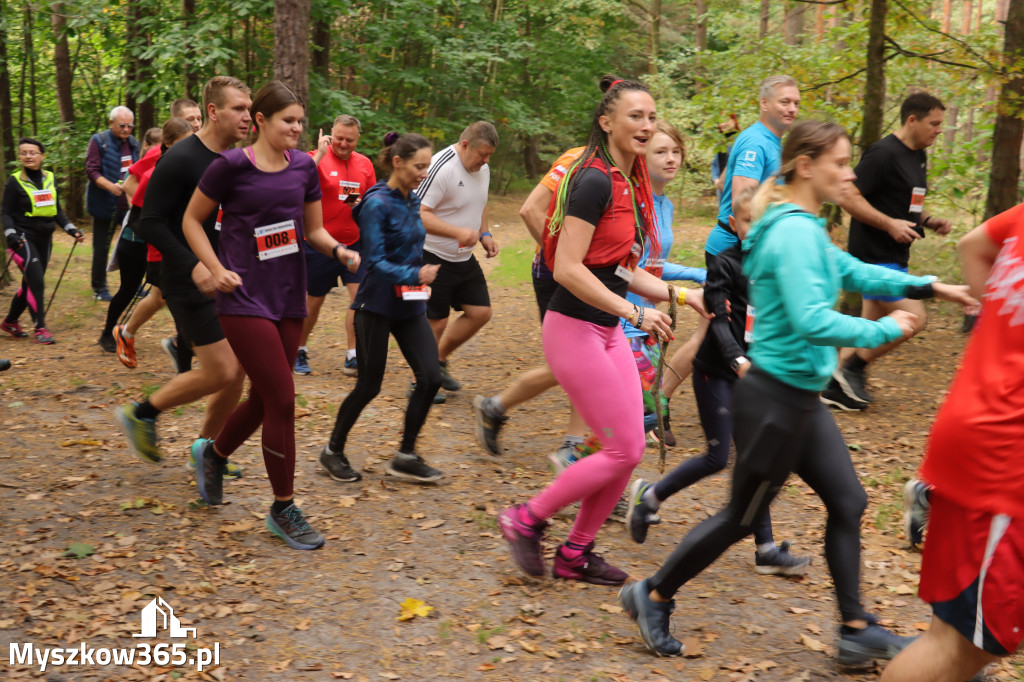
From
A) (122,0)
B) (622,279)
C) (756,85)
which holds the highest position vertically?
(122,0)

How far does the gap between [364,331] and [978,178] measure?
880cm

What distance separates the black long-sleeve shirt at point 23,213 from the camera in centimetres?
997

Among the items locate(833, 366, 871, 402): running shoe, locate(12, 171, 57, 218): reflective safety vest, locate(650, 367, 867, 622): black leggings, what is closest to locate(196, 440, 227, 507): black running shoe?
locate(650, 367, 867, 622): black leggings

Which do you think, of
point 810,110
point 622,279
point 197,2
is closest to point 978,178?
point 810,110

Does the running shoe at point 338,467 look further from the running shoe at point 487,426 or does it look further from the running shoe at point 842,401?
the running shoe at point 842,401

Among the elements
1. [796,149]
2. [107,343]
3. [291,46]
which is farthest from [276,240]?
[107,343]

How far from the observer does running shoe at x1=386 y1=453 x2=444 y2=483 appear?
233 inches

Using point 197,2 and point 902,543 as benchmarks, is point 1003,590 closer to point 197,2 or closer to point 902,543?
point 902,543

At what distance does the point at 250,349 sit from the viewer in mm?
4570

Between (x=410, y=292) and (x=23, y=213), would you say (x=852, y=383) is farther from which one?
(x=23, y=213)

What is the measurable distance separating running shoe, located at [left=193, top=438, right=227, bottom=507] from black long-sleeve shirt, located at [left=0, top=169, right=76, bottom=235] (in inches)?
228

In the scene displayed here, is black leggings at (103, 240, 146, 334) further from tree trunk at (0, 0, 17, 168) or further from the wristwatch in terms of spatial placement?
tree trunk at (0, 0, 17, 168)

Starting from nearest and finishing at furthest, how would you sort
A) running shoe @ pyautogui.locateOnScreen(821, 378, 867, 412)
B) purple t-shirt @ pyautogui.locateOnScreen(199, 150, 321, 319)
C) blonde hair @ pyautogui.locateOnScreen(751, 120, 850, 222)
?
1. blonde hair @ pyautogui.locateOnScreen(751, 120, 850, 222)
2. purple t-shirt @ pyautogui.locateOnScreen(199, 150, 321, 319)
3. running shoe @ pyautogui.locateOnScreen(821, 378, 867, 412)

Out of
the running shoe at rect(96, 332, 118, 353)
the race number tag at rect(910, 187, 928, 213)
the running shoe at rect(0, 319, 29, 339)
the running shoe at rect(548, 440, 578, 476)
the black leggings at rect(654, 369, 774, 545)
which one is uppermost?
the race number tag at rect(910, 187, 928, 213)
